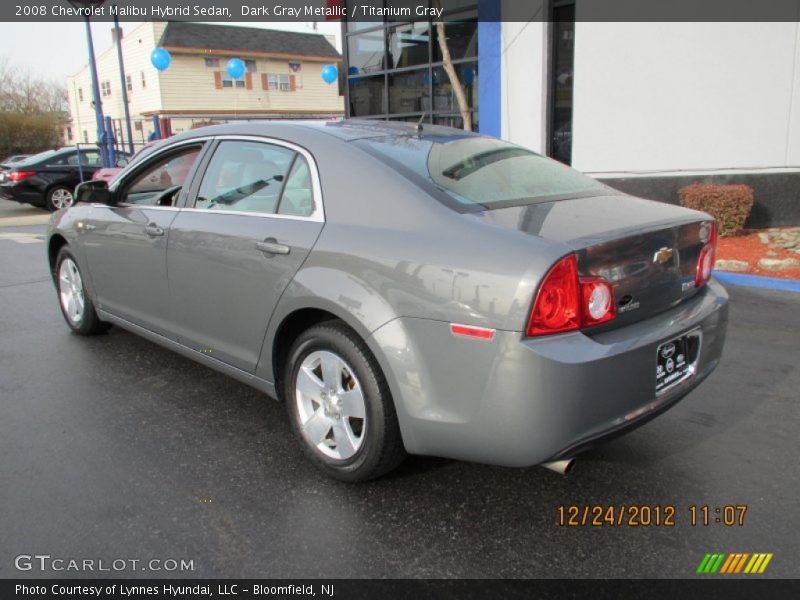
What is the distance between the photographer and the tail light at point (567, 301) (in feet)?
7.59

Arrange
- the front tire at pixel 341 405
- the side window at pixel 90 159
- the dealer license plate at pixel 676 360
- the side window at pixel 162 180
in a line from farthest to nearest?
1. the side window at pixel 90 159
2. the side window at pixel 162 180
3. the front tire at pixel 341 405
4. the dealer license plate at pixel 676 360

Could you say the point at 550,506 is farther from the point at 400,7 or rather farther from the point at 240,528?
the point at 400,7

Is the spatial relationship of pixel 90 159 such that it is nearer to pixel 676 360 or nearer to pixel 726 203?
pixel 726 203

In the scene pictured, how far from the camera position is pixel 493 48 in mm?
11008

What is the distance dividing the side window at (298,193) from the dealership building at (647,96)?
5263mm

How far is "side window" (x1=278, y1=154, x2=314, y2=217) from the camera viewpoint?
3.12 meters

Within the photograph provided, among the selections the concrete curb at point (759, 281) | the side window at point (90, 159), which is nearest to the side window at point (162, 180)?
the concrete curb at point (759, 281)

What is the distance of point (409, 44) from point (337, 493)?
11.6 m

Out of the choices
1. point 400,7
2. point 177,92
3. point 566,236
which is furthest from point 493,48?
point 177,92

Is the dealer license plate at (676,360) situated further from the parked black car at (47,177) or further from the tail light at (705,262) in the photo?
the parked black car at (47,177)

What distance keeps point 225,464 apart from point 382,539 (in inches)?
39.4

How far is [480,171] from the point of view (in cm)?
317

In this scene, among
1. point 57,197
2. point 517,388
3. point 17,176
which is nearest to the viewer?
point 517,388
